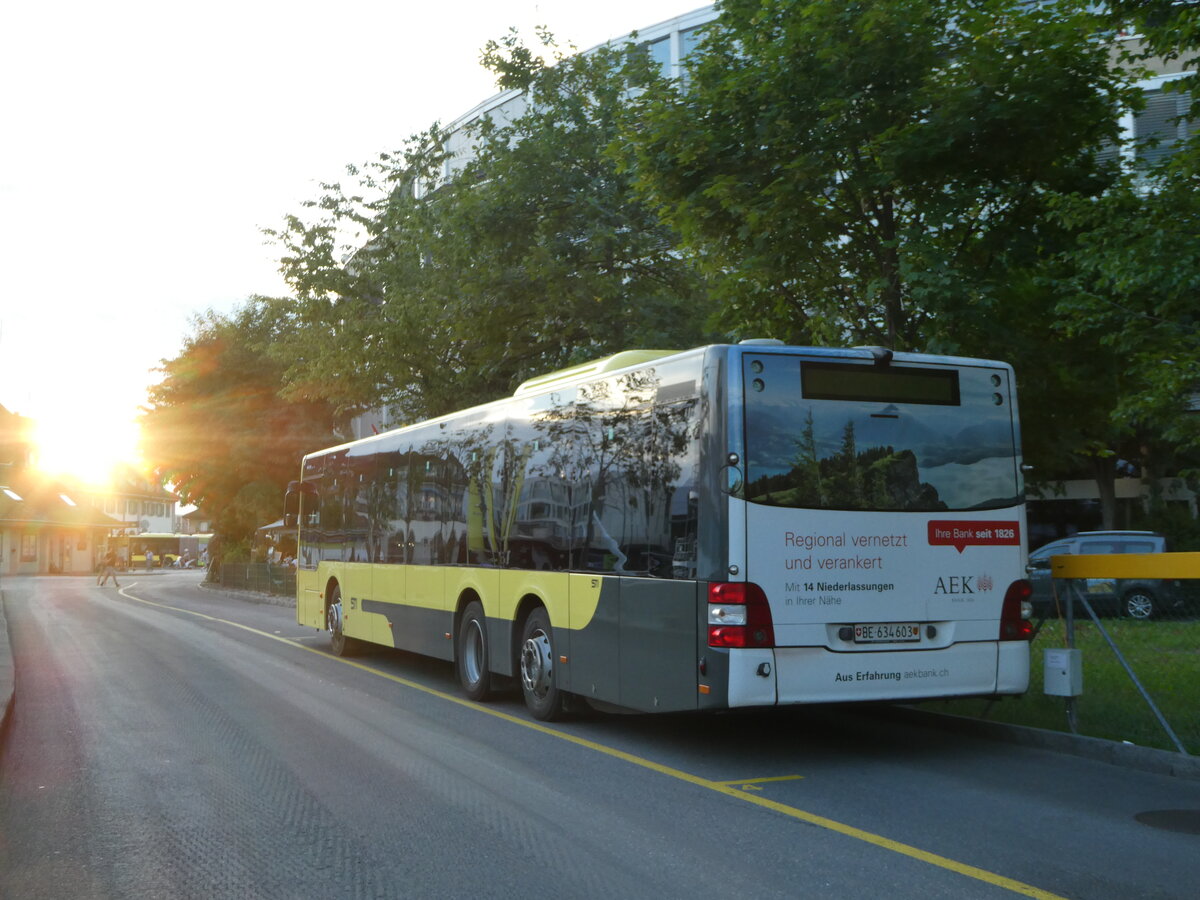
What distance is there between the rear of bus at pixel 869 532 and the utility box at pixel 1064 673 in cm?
39

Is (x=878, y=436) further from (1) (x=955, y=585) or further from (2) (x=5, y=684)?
(2) (x=5, y=684)

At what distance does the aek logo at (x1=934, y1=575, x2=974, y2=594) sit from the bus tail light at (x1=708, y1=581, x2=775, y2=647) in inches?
53.9

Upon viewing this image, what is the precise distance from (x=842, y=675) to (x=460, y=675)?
5232 millimetres

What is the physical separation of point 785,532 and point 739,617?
2.17ft

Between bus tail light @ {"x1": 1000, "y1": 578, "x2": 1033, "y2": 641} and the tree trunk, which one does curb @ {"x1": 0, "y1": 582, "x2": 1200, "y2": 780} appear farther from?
the tree trunk

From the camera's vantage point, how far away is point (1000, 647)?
8.77 metres

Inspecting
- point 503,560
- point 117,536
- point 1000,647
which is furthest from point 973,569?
point 117,536

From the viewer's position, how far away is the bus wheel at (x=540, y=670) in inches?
412

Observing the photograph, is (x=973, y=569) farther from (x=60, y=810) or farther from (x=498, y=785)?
(x=60, y=810)

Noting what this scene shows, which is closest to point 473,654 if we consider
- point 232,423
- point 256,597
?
point 256,597

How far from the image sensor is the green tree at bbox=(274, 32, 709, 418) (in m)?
21.5

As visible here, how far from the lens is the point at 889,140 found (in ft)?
40.3

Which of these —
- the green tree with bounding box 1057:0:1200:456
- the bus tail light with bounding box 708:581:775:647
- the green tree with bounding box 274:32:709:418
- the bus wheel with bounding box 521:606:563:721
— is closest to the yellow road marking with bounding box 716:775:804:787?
the bus tail light with bounding box 708:581:775:647

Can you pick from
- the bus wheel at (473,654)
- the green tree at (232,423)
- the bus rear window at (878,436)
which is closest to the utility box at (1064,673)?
the bus rear window at (878,436)
